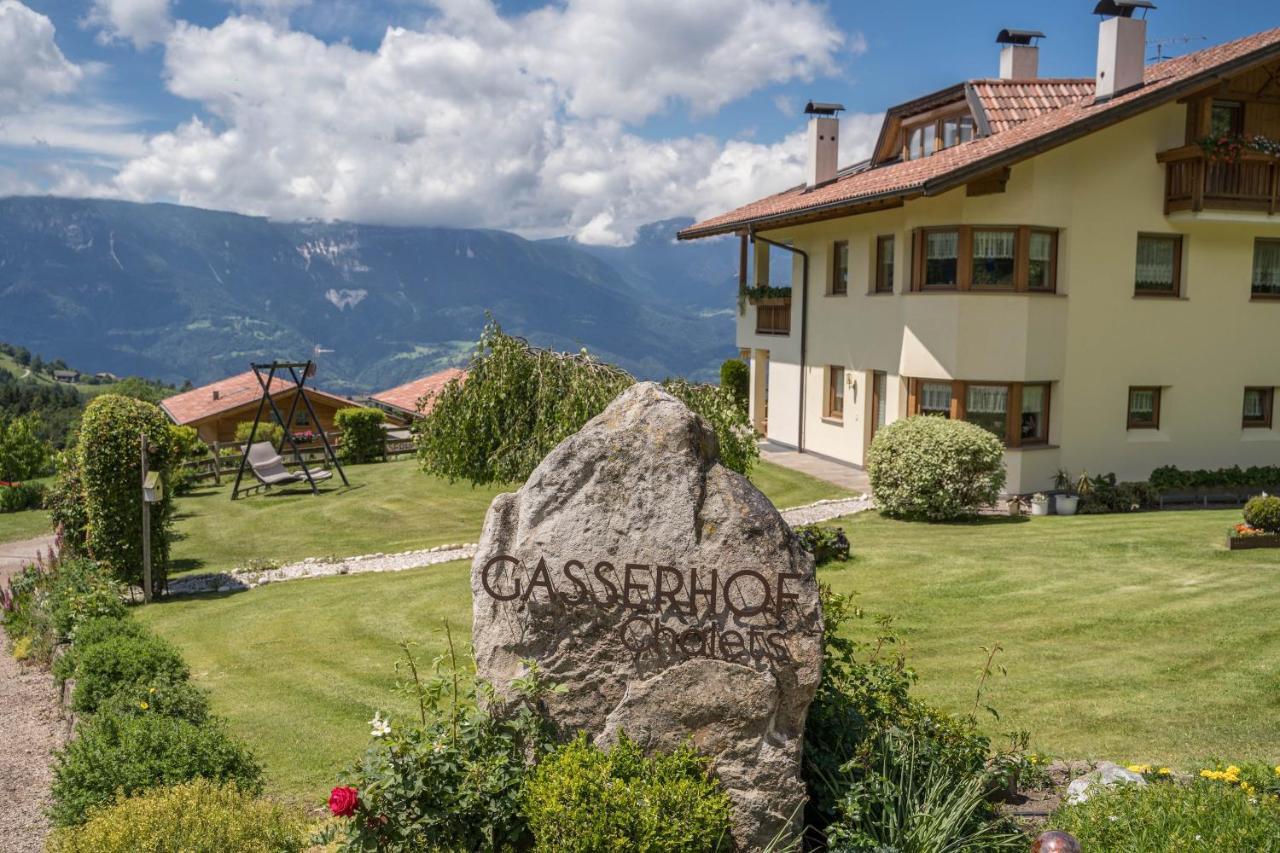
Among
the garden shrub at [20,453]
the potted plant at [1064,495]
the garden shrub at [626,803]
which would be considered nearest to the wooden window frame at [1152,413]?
the potted plant at [1064,495]

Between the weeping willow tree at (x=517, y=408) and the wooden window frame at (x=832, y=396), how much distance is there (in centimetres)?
1291

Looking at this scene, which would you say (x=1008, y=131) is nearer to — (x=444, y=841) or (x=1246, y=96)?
(x=1246, y=96)

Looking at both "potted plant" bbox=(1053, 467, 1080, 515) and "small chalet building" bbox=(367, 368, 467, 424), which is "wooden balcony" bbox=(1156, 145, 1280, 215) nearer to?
"potted plant" bbox=(1053, 467, 1080, 515)

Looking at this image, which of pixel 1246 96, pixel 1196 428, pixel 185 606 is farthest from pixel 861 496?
pixel 185 606

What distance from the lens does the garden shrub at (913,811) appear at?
5191 mm

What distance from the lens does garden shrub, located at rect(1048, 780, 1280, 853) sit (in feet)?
16.8

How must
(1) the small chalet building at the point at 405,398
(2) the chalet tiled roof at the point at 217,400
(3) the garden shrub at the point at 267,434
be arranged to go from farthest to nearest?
(2) the chalet tiled roof at the point at 217,400 < (1) the small chalet building at the point at 405,398 < (3) the garden shrub at the point at 267,434

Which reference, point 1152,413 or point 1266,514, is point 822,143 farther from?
point 1266,514

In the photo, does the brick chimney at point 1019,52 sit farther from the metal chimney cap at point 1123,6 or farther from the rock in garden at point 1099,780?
the rock in garden at point 1099,780

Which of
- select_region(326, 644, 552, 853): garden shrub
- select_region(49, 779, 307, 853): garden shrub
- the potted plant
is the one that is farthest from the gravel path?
the potted plant

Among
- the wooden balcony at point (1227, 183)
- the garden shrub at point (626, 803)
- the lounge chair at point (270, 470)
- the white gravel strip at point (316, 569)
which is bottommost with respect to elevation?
the white gravel strip at point (316, 569)

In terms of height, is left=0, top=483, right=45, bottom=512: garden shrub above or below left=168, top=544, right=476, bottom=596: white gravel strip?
below

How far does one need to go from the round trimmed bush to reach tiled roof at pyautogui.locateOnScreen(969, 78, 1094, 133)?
807cm

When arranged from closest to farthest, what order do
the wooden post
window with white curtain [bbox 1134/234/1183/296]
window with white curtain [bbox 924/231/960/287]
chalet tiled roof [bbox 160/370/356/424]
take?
1. the wooden post
2. window with white curtain [bbox 924/231/960/287]
3. window with white curtain [bbox 1134/234/1183/296]
4. chalet tiled roof [bbox 160/370/356/424]
